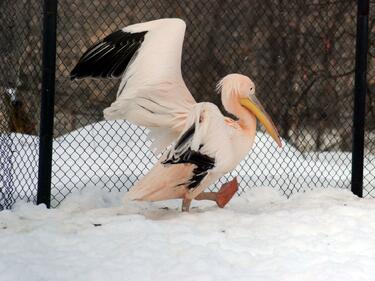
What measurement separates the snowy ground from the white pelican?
17cm

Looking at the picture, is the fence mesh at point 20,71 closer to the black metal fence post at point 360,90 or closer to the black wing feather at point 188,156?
the black wing feather at point 188,156

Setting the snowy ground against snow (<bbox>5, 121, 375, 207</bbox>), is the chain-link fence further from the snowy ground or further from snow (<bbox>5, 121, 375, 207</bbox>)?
the snowy ground

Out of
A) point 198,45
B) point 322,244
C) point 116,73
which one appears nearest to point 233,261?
point 322,244

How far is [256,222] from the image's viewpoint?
3.83 metres

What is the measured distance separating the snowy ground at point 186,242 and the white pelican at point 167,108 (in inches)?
6.8

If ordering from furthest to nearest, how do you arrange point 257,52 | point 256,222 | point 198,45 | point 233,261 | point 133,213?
1. point 257,52
2. point 198,45
3. point 133,213
4. point 256,222
5. point 233,261

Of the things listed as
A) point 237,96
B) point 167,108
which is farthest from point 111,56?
point 237,96

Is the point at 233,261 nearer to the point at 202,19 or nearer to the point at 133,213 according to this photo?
the point at 133,213

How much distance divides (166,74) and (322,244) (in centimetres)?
118

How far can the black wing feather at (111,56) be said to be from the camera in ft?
13.2

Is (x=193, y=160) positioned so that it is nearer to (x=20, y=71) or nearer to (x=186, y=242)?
(x=186, y=242)

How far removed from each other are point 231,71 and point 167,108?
3130 millimetres

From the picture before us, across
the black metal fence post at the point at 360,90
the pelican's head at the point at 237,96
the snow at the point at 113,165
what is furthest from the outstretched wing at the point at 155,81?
the black metal fence post at the point at 360,90

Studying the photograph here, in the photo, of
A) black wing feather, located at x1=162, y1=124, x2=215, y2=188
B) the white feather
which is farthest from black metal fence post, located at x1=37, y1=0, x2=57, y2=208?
black wing feather, located at x1=162, y1=124, x2=215, y2=188
